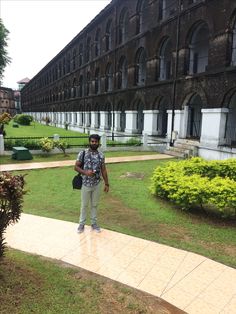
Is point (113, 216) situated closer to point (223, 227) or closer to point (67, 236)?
point (67, 236)

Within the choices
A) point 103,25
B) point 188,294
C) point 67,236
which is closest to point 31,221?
point 67,236

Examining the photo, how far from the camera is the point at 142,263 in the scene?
16.6ft

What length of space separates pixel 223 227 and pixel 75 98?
39.7m

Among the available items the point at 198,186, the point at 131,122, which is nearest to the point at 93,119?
the point at 131,122

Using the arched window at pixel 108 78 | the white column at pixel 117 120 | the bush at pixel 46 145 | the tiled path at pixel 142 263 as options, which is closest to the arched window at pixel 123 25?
the arched window at pixel 108 78

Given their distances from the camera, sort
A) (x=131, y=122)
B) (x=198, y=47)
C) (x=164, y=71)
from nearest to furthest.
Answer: (x=198, y=47) → (x=164, y=71) → (x=131, y=122)

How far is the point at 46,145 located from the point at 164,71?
11.3m

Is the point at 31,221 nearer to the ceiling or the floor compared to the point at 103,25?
nearer to the floor

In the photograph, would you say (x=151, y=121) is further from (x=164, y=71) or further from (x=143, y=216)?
(x=143, y=216)

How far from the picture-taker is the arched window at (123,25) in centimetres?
2791

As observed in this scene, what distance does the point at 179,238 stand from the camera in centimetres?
620

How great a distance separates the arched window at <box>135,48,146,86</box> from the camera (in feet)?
84.2

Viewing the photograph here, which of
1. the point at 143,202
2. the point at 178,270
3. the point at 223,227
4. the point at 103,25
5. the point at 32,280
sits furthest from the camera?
the point at 103,25

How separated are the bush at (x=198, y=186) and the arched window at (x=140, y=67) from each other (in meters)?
17.6
